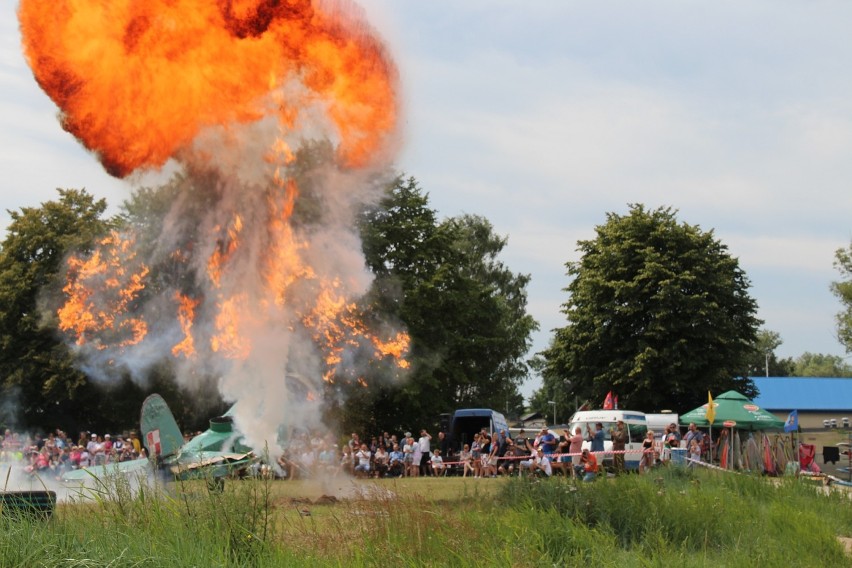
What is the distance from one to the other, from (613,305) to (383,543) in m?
42.0

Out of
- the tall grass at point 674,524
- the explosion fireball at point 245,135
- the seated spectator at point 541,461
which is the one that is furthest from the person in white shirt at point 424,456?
the tall grass at point 674,524

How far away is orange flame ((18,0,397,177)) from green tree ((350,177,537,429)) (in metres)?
19.1

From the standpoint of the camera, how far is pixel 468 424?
38.6m

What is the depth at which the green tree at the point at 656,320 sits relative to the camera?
49312 millimetres

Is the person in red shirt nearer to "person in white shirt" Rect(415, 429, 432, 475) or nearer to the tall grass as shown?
the tall grass

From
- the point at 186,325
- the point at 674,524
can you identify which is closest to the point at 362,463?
the point at 186,325

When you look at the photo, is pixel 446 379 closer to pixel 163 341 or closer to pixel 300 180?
pixel 163 341

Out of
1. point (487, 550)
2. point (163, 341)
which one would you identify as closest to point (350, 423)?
point (163, 341)

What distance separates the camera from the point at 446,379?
157ft

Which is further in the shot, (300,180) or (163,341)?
(163,341)

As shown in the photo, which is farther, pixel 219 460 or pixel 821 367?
pixel 821 367

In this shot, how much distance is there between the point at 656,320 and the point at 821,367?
426 ft

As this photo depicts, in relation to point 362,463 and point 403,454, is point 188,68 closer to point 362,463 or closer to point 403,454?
point 362,463

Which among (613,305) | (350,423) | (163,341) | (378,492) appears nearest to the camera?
(378,492)
